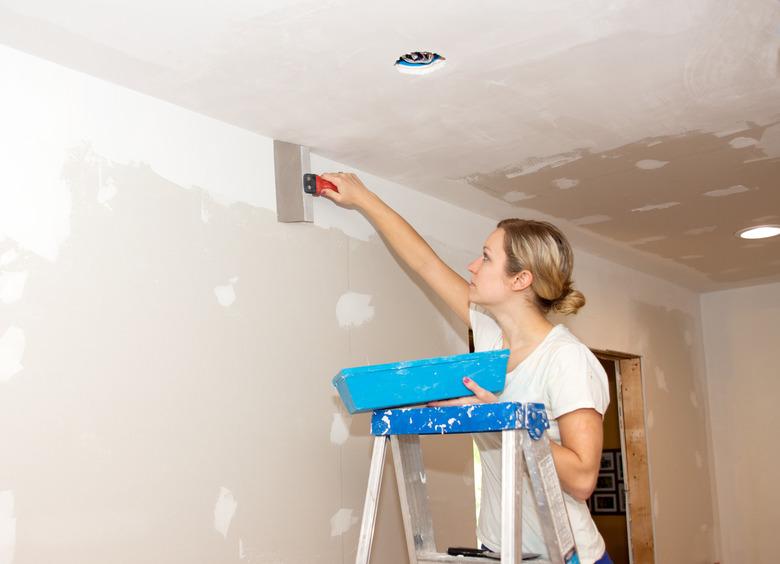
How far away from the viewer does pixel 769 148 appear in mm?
3332

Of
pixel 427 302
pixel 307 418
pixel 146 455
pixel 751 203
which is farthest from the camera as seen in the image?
pixel 751 203

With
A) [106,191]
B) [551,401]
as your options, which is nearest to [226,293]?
[106,191]

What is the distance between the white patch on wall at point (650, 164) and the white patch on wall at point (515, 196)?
55 cm

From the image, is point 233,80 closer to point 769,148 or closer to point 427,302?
point 427,302

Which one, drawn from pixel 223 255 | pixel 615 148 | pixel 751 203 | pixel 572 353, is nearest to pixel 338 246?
pixel 223 255

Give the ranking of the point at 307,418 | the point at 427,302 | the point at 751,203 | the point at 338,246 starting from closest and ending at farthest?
the point at 307,418, the point at 338,246, the point at 427,302, the point at 751,203

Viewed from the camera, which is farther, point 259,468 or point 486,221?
point 486,221

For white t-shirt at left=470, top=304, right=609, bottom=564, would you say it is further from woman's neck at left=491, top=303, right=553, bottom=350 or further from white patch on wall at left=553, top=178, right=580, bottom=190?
white patch on wall at left=553, top=178, right=580, bottom=190

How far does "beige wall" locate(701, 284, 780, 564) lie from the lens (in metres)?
5.95

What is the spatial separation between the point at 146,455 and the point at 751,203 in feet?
10.2

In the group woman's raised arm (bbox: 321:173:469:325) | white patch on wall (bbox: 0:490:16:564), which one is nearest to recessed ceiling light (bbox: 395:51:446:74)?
woman's raised arm (bbox: 321:173:469:325)

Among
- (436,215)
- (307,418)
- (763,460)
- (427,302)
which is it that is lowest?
(763,460)

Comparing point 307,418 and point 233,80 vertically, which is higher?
point 233,80

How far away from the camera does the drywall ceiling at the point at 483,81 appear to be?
217 cm
